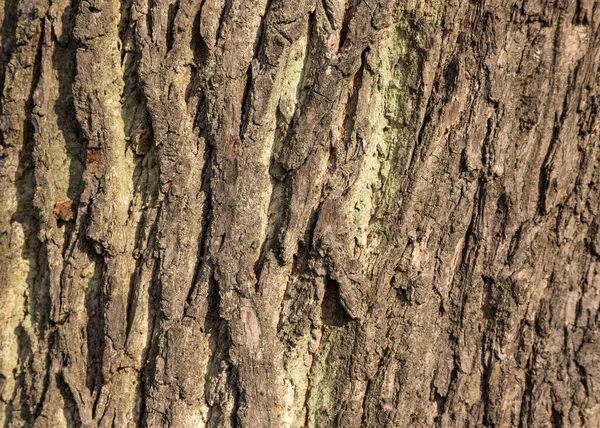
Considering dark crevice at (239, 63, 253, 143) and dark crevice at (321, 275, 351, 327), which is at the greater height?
dark crevice at (239, 63, 253, 143)

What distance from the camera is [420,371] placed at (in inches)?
75.0

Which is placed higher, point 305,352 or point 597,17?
point 597,17

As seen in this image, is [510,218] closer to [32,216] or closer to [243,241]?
[243,241]

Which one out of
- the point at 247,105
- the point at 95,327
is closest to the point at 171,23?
the point at 247,105

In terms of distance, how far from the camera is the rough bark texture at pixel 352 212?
6.03 feet

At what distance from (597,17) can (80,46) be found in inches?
66.7

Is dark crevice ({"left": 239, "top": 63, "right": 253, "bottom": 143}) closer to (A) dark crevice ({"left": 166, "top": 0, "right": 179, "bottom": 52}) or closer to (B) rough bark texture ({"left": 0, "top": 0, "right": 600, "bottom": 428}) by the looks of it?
(B) rough bark texture ({"left": 0, "top": 0, "right": 600, "bottom": 428})

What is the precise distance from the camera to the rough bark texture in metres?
1.84

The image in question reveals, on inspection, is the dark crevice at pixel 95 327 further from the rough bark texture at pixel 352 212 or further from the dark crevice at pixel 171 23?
the dark crevice at pixel 171 23

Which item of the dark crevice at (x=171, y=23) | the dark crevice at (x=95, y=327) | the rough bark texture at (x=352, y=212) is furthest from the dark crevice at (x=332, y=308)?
the dark crevice at (x=171, y=23)

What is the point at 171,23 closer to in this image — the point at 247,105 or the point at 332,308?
the point at 247,105

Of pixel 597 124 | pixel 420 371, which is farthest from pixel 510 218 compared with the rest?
pixel 420 371

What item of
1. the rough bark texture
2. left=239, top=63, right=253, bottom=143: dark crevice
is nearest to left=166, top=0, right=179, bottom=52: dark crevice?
the rough bark texture

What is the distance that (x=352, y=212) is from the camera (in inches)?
74.8
